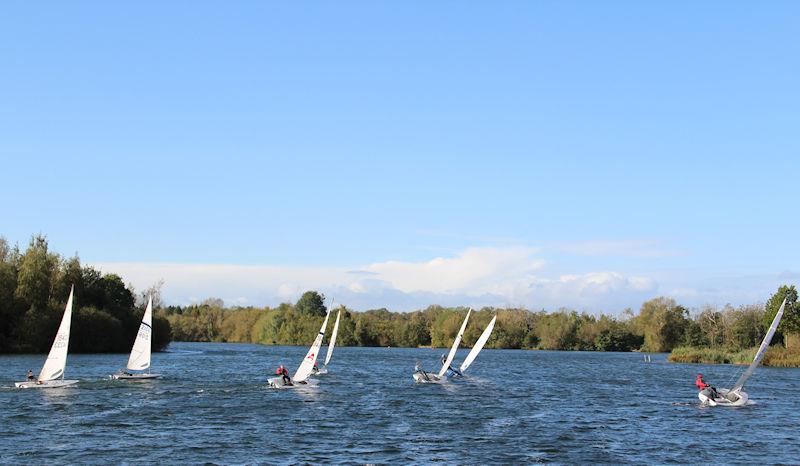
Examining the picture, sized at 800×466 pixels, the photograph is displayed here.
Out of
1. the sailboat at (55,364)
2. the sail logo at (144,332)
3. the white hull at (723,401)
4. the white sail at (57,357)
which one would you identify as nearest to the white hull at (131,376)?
the sail logo at (144,332)

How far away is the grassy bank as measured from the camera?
342 feet

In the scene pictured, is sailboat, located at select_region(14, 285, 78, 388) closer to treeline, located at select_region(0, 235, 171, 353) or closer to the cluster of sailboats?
the cluster of sailboats

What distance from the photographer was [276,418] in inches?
1690

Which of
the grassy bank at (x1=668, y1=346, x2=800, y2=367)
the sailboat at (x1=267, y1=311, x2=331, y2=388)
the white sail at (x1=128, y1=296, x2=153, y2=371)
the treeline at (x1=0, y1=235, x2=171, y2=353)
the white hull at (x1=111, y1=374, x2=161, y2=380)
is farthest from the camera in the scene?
the grassy bank at (x1=668, y1=346, x2=800, y2=367)

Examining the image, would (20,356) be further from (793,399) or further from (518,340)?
(518,340)

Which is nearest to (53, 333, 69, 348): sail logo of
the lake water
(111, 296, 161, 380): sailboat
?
the lake water

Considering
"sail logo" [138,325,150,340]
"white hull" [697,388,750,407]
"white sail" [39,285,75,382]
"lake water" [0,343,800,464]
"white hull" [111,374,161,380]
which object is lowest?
"lake water" [0,343,800,464]

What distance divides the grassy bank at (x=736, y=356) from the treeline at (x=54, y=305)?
3033 inches

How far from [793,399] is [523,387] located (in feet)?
64.9

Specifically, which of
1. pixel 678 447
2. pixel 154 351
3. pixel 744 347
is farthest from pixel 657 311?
pixel 678 447

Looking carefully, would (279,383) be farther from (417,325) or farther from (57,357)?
(417,325)

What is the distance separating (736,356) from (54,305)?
85.7m

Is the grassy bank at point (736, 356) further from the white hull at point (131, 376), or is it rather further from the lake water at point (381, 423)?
the white hull at point (131, 376)

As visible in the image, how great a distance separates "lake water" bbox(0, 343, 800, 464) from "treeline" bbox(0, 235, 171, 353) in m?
31.2
